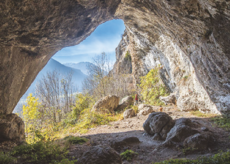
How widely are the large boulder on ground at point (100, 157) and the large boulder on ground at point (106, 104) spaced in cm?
922

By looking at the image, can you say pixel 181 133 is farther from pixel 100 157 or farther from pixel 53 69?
pixel 53 69

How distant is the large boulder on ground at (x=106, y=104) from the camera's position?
1248 cm

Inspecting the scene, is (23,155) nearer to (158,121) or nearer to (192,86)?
(158,121)

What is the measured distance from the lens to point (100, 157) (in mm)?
2842

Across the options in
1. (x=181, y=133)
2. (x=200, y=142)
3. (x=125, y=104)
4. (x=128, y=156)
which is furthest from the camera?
(x=125, y=104)

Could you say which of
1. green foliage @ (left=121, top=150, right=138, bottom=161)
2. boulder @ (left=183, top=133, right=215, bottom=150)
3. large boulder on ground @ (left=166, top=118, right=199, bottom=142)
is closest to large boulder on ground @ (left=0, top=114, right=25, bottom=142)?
green foliage @ (left=121, top=150, right=138, bottom=161)

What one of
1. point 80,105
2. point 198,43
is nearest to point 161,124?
point 198,43

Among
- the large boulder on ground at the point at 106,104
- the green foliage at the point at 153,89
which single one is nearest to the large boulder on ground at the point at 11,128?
the large boulder on ground at the point at 106,104

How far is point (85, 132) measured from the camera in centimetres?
852

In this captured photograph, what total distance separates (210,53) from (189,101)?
5.23 m

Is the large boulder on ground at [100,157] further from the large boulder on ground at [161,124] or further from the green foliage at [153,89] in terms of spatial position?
the green foliage at [153,89]

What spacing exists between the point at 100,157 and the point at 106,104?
10.4 m

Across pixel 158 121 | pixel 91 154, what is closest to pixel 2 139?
pixel 91 154

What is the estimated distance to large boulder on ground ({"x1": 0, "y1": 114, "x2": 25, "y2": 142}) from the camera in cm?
477
